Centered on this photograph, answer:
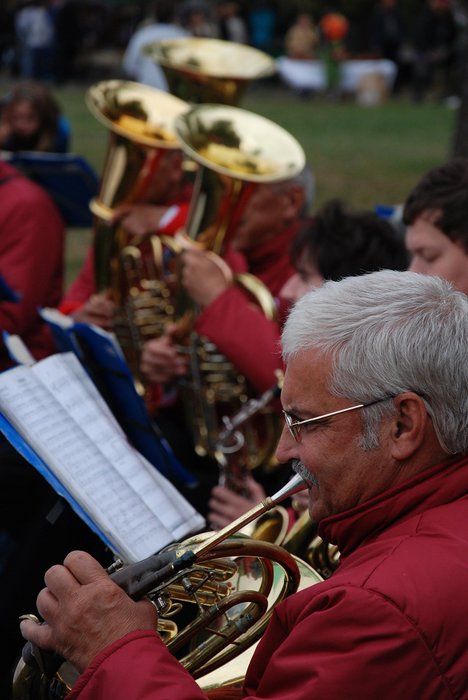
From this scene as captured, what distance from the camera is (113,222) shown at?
402 cm

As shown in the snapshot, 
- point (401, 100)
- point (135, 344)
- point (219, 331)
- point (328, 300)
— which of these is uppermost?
point (328, 300)

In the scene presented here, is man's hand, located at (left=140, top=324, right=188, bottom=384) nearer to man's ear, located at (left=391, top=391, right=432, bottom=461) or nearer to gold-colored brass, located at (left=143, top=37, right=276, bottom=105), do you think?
gold-colored brass, located at (left=143, top=37, right=276, bottom=105)

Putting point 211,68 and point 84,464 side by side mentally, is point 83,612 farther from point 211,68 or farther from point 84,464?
point 211,68

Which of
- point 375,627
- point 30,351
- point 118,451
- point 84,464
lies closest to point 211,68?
point 30,351

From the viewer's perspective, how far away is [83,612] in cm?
170

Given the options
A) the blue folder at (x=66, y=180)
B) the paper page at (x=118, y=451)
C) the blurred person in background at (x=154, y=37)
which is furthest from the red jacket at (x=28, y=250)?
the blurred person in background at (x=154, y=37)

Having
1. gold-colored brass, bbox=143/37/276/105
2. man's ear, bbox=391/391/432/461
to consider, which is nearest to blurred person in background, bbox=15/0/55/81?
gold-colored brass, bbox=143/37/276/105

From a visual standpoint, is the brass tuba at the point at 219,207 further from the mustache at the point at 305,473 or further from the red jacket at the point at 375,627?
the red jacket at the point at 375,627

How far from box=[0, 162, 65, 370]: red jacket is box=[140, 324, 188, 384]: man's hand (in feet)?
1.74

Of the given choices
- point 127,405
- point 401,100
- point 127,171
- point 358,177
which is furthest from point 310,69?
point 127,405

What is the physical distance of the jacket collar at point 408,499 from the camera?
169 cm

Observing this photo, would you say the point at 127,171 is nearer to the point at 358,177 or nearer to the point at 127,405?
the point at 127,405

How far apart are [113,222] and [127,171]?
243mm

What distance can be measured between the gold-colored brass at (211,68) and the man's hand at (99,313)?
1.07 meters
